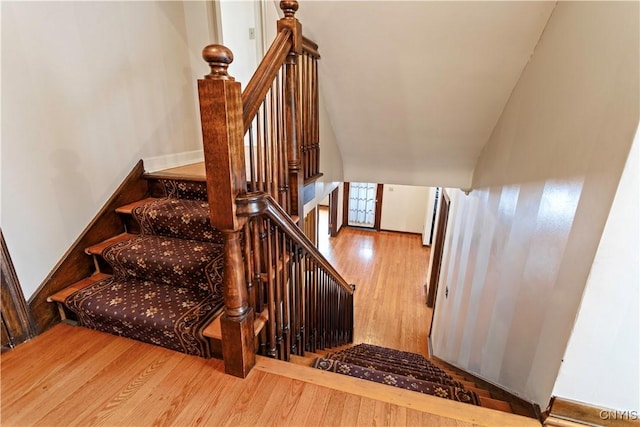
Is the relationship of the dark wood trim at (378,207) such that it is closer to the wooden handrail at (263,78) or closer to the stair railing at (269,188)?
the stair railing at (269,188)

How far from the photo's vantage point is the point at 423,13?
1846 mm

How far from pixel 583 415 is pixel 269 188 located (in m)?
1.56

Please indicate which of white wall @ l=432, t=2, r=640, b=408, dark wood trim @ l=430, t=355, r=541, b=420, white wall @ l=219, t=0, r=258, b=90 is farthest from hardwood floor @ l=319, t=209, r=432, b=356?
white wall @ l=219, t=0, r=258, b=90

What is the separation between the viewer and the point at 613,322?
1.06 metres

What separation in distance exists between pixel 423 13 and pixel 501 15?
42 cm

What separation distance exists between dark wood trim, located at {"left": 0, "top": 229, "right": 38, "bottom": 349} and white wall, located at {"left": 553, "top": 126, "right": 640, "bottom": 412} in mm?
2339

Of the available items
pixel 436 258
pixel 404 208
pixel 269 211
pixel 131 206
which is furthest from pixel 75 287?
pixel 404 208

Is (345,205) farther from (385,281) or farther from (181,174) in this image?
(181,174)

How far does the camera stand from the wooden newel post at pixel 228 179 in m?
1.05

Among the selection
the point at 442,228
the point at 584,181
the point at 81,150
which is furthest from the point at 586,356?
the point at 442,228

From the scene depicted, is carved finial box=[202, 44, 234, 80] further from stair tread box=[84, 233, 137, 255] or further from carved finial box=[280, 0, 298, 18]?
stair tread box=[84, 233, 137, 255]

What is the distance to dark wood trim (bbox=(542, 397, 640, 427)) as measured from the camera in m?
1.15

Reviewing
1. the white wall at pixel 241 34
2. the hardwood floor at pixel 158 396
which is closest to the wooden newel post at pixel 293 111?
the hardwood floor at pixel 158 396

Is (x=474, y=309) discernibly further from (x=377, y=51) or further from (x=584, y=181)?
(x=377, y=51)
